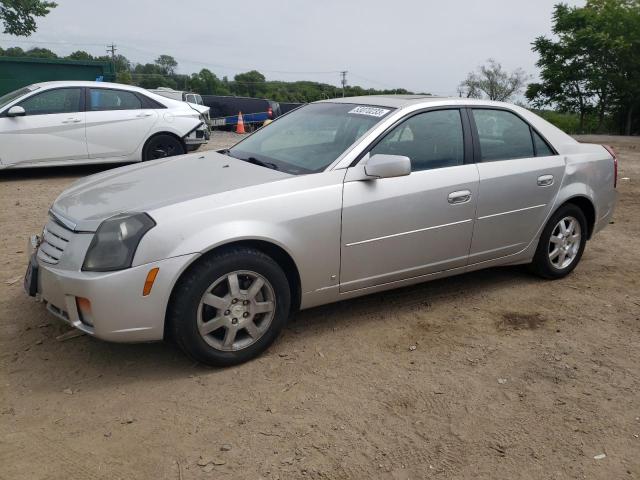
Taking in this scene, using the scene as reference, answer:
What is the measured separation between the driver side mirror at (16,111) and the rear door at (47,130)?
2.2 inches

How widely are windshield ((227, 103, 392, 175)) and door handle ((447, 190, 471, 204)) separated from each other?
0.72 meters

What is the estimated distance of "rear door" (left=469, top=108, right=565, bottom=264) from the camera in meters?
4.21

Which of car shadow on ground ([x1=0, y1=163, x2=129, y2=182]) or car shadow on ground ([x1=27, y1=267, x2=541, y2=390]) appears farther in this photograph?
car shadow on ground ([x1=0, y1=163, x2=129, y2=182])

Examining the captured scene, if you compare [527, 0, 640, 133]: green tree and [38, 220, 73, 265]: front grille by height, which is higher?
[527, 0, 640, 133]: green tree

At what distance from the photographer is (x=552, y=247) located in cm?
482

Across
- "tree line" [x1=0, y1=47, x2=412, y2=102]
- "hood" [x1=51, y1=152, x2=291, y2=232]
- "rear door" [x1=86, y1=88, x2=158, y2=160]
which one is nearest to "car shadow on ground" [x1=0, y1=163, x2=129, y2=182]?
"rear door" [x1=86, y1=88, x2=158, y2=160]

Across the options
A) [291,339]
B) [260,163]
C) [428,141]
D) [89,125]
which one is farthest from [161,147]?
[291,339]

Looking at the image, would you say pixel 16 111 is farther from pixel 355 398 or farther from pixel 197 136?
pixel 355 398

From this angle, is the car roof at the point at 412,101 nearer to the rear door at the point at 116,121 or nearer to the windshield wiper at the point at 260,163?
the windshield wiper at the point at 260,163

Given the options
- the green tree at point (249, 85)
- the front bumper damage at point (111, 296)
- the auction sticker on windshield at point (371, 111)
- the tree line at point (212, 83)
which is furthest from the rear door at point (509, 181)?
the green tree at point (249, 85)

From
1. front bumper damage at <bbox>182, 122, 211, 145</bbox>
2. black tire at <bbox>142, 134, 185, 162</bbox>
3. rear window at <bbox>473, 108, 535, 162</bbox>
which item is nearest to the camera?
rear window at <bbox>473, 108, 535, 162</bbox>

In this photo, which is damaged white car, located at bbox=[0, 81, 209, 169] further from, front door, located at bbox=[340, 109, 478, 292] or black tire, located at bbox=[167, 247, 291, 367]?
black tire, located at bbox=[167, 247, 291, 367]

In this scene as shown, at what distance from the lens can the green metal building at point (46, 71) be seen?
14.7 metres

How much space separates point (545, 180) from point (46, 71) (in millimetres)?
14119
